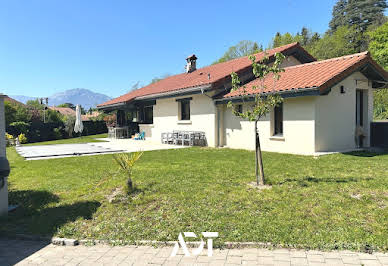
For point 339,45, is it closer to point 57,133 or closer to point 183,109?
point 183,109

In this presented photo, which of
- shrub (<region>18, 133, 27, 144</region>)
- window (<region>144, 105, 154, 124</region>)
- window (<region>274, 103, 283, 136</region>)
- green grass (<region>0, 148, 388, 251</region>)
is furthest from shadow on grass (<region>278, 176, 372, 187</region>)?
shrub (<region>18, 133, 27, 144</region>)

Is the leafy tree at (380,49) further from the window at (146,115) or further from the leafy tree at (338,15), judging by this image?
the window at (146,115)

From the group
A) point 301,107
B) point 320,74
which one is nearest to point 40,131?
point 301,107

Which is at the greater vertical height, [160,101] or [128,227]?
[160,101]

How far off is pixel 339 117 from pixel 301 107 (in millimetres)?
1984

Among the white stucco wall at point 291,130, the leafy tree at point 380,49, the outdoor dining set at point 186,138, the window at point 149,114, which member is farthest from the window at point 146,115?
the leafy tree at point 380,49

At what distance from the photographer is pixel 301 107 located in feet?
36.5

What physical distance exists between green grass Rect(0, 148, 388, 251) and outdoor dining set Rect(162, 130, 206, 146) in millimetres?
7182

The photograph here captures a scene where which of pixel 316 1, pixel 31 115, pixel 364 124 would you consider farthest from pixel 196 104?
pixel 31 115

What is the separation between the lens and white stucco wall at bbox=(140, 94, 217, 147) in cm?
1482

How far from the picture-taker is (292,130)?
11438mm

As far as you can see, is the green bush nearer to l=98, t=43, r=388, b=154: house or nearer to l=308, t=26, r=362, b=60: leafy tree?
l=98, t=43, r=388, b=154: house

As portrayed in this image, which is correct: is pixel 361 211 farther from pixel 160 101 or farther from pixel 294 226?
pixel 160 101

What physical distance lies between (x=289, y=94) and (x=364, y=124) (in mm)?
5185
